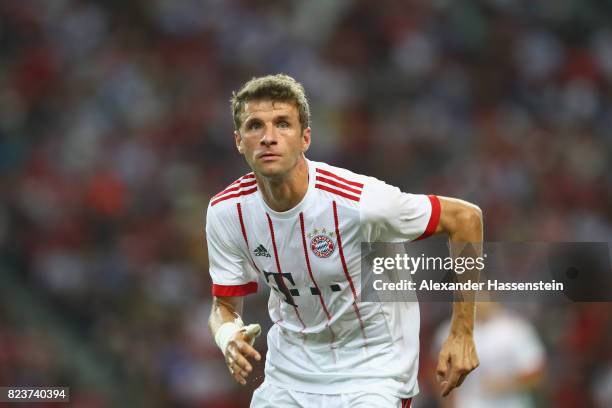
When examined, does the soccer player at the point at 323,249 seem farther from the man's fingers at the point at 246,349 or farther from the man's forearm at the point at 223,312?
the man's fingers at the point at 246,349

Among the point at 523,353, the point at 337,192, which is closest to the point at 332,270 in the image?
the point at 337,192

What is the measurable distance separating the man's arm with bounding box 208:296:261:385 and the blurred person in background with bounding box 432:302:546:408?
2.40 meters

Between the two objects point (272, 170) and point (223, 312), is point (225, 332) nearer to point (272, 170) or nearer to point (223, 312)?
point (223, 312)

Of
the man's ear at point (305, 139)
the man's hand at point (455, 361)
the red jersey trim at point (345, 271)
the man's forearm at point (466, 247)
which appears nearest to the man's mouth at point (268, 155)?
the man's ear at point (305, 139)

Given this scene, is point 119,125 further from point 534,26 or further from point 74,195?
point 534,26

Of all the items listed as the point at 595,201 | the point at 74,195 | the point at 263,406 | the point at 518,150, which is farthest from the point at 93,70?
the point at 263,406

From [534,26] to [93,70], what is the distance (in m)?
4.79

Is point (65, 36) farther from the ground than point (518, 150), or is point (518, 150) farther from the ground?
point (65, 36)

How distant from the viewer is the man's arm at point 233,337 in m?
3.86

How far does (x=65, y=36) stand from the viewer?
11.3m

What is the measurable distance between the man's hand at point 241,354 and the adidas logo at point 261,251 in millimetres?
404

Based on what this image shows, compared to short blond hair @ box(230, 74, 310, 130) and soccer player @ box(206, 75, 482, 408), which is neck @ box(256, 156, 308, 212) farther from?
short blond hair @ box(230, 74, 310, 130)

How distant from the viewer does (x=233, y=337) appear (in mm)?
3990

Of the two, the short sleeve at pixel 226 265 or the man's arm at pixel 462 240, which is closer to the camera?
the man's arm at pixel 462 240
